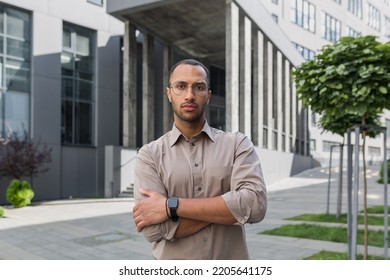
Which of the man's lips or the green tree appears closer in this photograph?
the man's lips

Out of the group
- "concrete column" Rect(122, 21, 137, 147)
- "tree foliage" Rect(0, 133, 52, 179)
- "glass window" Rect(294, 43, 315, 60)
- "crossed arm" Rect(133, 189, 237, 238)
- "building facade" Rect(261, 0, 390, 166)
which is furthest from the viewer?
"glass window" Rect(294, 43, 315, 60)

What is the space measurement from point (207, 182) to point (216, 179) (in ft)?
0.17

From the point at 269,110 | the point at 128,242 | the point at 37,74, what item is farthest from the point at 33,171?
the point at 269,110

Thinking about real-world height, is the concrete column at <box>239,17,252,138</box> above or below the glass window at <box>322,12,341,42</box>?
below

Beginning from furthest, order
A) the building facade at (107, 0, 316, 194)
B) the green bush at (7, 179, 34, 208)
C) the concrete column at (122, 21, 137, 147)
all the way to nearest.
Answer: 1. the concrete column at (122, 21, 137, 147)
2. the building facade at (107, 0, 316, 194)
3. the green bush at (7, 179, 34, 208)

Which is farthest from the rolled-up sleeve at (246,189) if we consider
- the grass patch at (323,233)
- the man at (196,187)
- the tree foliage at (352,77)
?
the grass patch at (323,233)

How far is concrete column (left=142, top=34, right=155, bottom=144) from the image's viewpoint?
2291cm

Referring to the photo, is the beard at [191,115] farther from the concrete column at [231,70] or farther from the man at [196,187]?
the concrete column at [231,70]

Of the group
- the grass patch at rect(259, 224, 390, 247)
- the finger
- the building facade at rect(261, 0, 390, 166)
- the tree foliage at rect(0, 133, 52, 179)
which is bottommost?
the grass patch at rect(259, 224, 390, 247)

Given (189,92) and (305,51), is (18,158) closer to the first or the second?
(189,92)

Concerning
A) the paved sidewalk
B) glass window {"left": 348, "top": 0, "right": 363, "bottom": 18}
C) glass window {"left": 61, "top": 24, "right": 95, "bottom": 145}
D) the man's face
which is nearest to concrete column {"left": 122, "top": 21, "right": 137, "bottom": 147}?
glass window {"left": 61, "top": 24, "right": 95, "bottom": 145}

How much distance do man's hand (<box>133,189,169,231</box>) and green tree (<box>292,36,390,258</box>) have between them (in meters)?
3.93

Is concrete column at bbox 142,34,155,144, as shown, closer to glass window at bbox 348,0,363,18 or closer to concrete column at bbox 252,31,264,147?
concrete column at bbox 252,31,264,147

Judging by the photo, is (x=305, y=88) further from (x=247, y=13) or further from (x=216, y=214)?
(x=247, y=13)
